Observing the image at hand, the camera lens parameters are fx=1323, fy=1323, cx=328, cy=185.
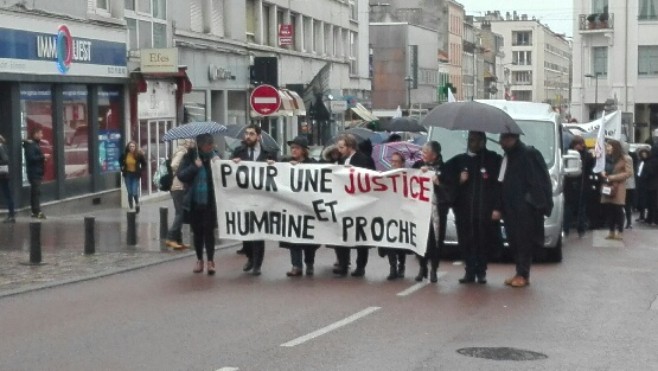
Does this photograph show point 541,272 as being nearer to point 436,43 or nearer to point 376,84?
point 376,84

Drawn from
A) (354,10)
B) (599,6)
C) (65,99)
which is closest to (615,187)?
(65,99)

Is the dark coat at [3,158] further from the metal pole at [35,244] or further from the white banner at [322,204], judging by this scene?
the white banner at [322,204]

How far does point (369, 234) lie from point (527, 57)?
540 ft

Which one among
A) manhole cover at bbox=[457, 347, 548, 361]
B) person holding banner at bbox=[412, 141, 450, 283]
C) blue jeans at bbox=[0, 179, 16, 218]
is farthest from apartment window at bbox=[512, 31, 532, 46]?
manhole cover at bbox=[457, 347, 548, 361]

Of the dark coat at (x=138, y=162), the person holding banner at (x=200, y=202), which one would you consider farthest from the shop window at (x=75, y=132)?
the person holding banner at (x=200, y=202)

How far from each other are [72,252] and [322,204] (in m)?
5.36

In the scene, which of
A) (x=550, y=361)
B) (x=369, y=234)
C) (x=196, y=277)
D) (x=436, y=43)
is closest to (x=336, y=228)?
(x=369, y=234)

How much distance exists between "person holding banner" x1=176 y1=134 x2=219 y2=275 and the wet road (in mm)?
461

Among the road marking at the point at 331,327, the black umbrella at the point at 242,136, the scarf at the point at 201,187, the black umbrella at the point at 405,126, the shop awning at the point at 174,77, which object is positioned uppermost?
the shop awning at the point at 174,77

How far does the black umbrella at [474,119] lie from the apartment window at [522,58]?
6472 inches

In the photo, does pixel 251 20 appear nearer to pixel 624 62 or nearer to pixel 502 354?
pixel 624 62

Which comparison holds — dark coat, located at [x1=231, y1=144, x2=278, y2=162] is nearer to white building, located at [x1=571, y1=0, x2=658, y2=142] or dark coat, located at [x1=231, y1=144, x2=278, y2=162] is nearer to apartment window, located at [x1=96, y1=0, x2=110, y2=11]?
apartment window, located at [x1=96, y1=0, x2=110, y2=11]

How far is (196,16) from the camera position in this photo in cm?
4134

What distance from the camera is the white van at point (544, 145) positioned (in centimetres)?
1948
